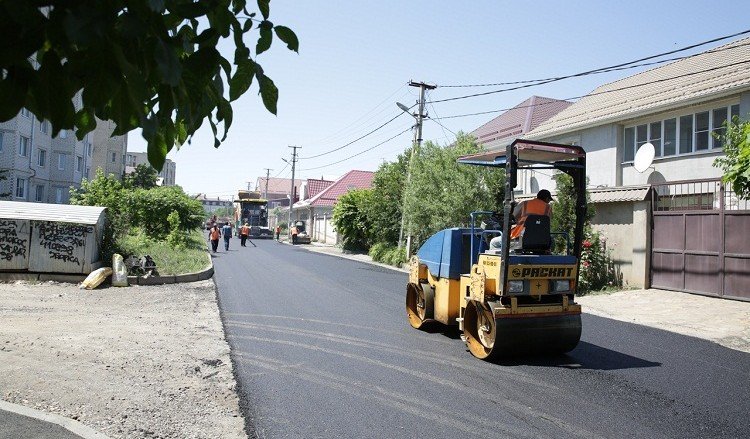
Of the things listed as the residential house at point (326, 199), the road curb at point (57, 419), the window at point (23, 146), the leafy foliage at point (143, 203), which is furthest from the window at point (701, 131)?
the residential house at point (326, 199)

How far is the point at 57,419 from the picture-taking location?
5016 millimetres

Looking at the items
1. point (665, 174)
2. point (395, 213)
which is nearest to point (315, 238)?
point (395, 213)

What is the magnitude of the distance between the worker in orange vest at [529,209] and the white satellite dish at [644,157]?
40.5ft

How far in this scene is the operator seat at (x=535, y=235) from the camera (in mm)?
8180

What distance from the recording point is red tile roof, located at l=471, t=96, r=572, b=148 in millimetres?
31312

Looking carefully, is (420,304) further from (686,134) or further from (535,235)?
(686,134)


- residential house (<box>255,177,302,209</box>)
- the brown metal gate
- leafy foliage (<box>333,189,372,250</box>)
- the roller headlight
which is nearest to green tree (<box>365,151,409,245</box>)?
leafy foliage (<box>333,189,372,250</box>)

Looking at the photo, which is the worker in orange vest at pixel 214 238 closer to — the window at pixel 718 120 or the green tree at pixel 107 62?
the window at pixel 718 120

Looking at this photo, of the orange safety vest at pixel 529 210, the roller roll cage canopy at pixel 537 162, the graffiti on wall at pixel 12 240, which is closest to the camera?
the roller roll cage canopy at pixel 537 162

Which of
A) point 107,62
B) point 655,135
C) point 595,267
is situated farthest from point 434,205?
point 107,62

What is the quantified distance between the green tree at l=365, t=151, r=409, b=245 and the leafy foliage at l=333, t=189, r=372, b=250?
324 cm

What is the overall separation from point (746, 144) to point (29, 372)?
1040 centimetres

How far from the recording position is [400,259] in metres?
26.9

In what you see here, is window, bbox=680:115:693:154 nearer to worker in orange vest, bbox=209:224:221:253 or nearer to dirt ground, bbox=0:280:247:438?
dirt ground, bbox=0:280:247:438
